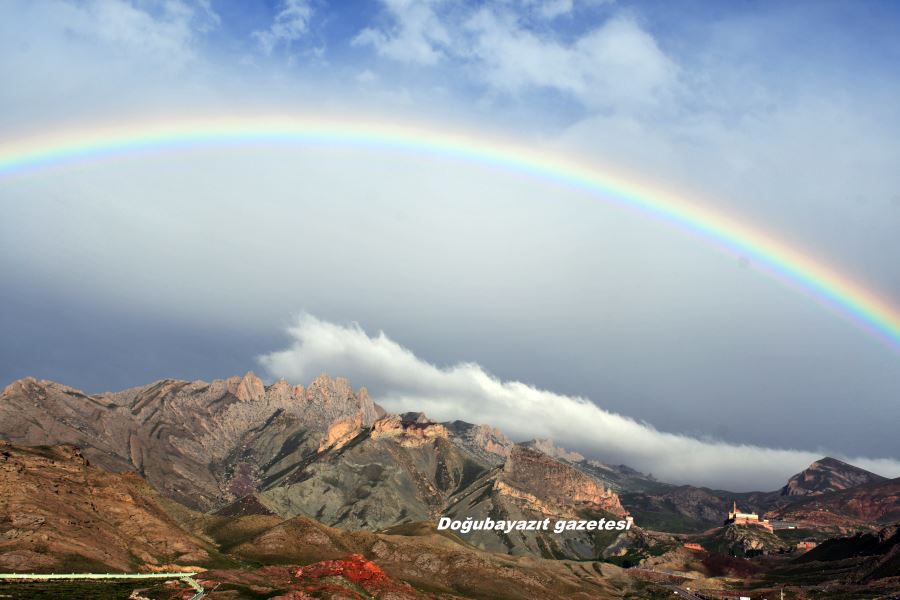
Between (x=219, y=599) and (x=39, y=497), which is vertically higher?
(x=39, y=497)

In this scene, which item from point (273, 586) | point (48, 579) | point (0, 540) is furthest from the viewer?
point (273, 586)

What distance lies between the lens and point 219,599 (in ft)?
534

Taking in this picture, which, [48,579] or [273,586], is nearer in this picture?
[48,579]

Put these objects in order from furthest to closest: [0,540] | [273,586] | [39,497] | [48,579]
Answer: [39,497] < [273,586] < [0,540] < [48,579]

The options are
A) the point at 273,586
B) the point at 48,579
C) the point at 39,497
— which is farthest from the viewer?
the point at 39,497

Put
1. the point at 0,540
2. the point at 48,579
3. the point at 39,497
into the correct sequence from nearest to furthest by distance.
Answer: the point at 48,579 → the point at 0,540 → the point at 39,497

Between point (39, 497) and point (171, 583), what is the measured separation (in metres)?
55.3

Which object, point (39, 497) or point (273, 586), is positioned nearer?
point (273, 586)

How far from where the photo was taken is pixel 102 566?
589 ft

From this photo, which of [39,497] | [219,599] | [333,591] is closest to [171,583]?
[219,599]

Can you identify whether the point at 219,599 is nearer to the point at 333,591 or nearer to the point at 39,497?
the point at 333,591

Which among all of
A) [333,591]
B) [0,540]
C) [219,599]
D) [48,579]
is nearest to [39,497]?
[0,540]

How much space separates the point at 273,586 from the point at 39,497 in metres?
72.6

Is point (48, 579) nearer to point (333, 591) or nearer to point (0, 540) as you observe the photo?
point (0, 540)
